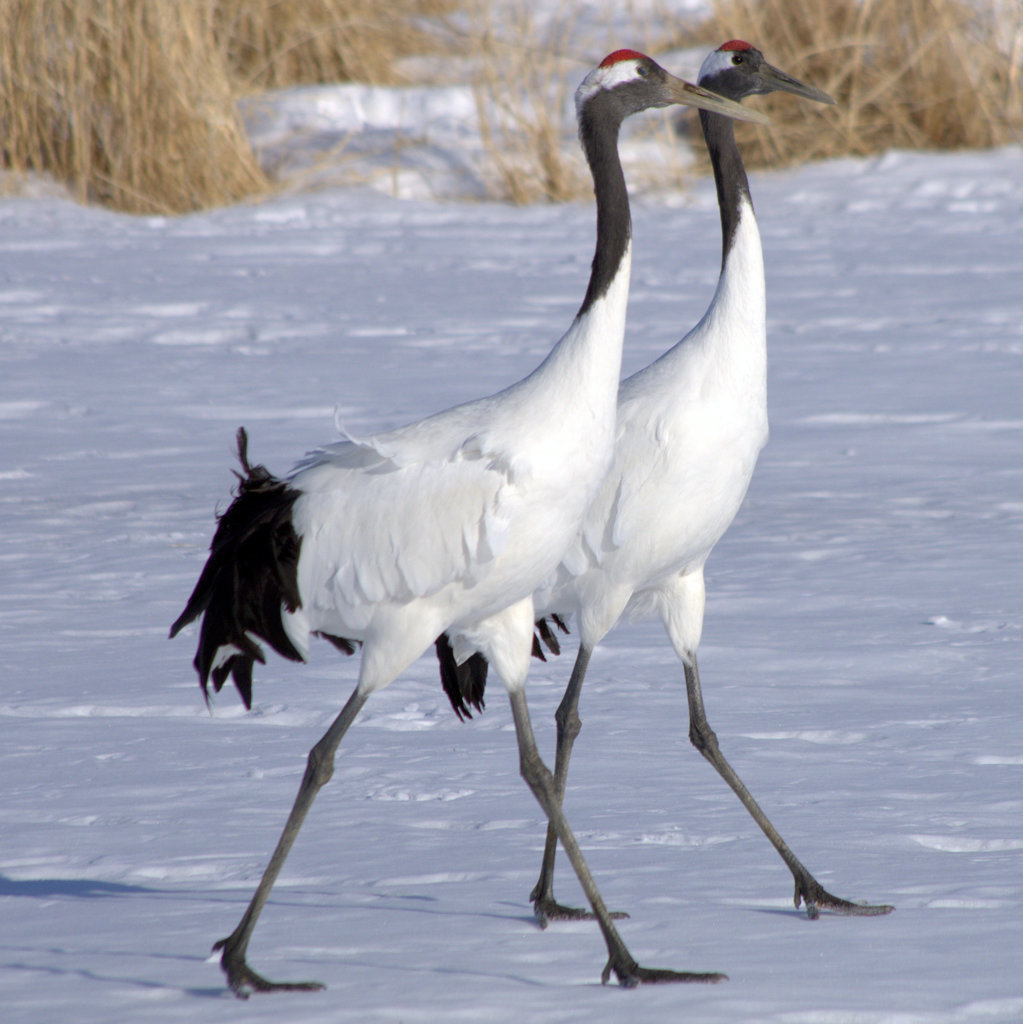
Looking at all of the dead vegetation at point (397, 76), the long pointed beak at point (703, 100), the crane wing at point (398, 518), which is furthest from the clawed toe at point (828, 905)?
the dead vegetation at point (397, 76)

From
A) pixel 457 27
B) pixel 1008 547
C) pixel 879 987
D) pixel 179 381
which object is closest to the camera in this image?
pixel 879 987

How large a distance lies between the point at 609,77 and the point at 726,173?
0.59 meters

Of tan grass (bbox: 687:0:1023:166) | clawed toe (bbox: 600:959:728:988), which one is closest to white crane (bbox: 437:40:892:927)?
clawed toe (bbox: 600:959:728:988)

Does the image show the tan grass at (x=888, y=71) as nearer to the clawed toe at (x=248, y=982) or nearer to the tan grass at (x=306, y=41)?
the tan grass at (x=306, y=41)

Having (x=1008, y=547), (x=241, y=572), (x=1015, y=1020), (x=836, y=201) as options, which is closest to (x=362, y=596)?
(x=241, y=572)

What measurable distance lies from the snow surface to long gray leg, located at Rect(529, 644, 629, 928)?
0.05 m

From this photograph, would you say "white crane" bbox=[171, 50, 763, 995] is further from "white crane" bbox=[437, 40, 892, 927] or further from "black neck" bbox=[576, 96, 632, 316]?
"white crane" bbox=[437, 40, 892, 927]

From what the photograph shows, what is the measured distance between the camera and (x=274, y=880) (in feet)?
9.62

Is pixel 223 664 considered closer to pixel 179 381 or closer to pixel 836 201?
pixel 179 381

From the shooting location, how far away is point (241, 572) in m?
3.15

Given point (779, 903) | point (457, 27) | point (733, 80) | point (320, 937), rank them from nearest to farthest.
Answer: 1. point (320, 937)
2. point (779, 903)
3. point (733, 80)
4. point (457, 27)

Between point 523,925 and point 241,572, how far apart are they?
0.80 meters

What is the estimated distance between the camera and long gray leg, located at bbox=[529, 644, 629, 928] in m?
3.25

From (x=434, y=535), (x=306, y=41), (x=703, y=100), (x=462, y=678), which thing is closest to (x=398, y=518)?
(x=434, y=535)
